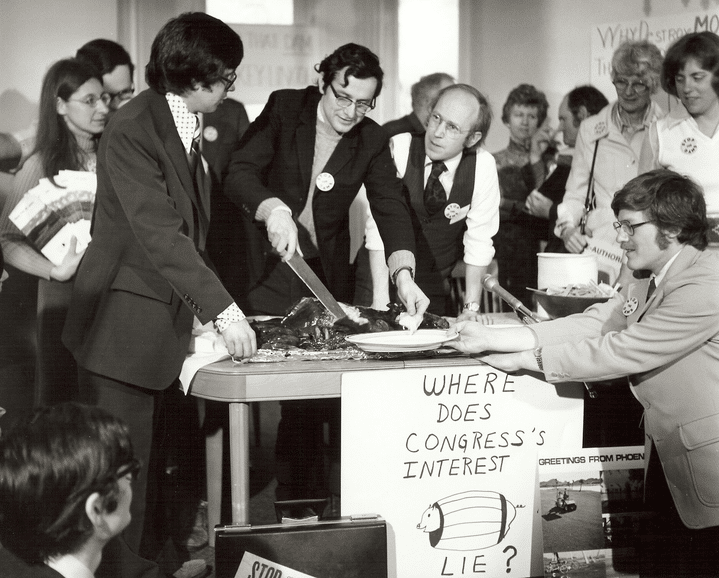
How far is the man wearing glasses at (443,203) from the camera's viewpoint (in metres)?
3.18

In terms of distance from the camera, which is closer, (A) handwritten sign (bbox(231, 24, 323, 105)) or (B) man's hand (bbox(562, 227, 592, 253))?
(B) man's hand (bbox(562, 227, 592, 253))

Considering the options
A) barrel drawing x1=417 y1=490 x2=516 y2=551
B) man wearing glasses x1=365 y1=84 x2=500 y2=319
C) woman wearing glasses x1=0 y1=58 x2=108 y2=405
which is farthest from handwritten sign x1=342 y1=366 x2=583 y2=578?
woman wearing glasses x1=0 y1=58 x2=108 y2=405

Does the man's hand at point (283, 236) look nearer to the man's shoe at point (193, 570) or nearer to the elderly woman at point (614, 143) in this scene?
the man's shoe at point (193, 570)

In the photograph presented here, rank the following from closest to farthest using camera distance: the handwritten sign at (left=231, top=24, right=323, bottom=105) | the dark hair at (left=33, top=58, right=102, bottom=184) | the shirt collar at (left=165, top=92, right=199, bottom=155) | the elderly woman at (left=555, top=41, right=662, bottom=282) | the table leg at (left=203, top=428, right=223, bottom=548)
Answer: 1. the shirt collar at (left=165, top=92, right=199, bottom=155)
2. the table leg at (left=203, top=428, right=223, bottom=548)
3. the dark hair at (left=33, top=58, right=102, bottom=184)
4. the elderly woman at (left=555, top=41, right=662, bottom=282)
5. the handwritten sign at (left=231, top=24, right=323, bottom=105)

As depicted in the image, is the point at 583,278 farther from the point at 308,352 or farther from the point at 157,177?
the point at 157,177

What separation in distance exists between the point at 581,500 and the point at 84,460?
60.6 inches

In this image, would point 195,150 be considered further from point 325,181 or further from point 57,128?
point 57,128

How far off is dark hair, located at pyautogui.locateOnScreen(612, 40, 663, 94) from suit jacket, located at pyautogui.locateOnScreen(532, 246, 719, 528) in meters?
1.88

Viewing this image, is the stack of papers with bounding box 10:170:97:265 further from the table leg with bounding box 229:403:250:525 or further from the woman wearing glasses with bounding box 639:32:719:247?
the woman wearing glasses with bounding box 639:32:719:247

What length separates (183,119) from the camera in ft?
7.55

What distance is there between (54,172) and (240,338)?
1344 mm

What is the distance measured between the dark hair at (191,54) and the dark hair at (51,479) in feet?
3.50

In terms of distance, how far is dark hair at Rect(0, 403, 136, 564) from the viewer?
4.71 ft

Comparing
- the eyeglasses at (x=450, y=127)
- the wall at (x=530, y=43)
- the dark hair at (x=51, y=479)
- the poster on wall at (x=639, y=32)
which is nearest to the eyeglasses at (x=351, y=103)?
the eyeglasses at (x=450, y=127)
